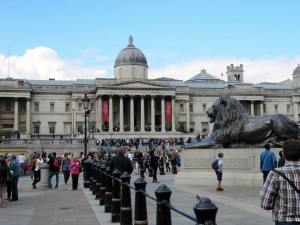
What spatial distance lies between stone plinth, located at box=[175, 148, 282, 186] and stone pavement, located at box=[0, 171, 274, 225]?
39.8 inches

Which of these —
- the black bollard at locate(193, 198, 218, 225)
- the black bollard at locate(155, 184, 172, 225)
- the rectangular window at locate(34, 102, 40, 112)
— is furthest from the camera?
the rectangular window at locate(34, 102, 40, 112)

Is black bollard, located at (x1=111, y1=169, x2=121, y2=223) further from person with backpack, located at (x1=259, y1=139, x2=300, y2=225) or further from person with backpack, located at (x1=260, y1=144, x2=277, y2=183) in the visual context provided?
person with backpack, located at (x1=259, y1=139, x2=300, y2=225)

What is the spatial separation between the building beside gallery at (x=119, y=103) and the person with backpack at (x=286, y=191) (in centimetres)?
8295

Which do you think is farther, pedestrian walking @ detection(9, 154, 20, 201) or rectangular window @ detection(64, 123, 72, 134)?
rectangular window @ detection(64, 123, 72, 134)

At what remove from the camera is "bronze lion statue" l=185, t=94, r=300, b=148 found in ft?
66.8

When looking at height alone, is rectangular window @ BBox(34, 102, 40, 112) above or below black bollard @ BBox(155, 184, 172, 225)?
above

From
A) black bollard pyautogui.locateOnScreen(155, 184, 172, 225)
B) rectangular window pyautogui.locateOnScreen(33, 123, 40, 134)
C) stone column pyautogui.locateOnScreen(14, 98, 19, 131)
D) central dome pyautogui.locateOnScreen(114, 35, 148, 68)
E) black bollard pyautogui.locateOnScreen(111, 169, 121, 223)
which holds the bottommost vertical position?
black bollard pyautogui.locateOnScreen(111, 169, 121, 223)

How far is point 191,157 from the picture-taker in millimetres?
22500

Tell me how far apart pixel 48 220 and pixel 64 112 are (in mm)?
86980

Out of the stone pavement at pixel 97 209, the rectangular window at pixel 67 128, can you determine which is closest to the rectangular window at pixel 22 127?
the rectangular window at pixel 67 128

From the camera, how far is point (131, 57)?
101 m

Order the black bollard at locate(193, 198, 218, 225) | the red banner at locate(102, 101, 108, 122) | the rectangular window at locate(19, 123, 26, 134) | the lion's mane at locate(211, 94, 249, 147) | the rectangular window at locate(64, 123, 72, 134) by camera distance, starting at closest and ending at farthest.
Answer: the black bollard at locate(193, 198, 218, 225) → the lion's mane at locate(211, 94, 249, 147) → the red banner at locate(102, 101, 108, 122) → the rectangular window at locate(19, 123, 26, 134) → the rectangular window at locate(64, 123, 72, 134)

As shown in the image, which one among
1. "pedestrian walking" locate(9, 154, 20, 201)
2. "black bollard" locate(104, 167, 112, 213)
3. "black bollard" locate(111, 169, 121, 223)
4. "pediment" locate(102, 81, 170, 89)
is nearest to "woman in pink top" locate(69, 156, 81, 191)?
"pedestrian walking" locate(9, 154, 20, 201)

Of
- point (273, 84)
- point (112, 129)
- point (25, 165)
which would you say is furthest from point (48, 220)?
point (273, 84)
